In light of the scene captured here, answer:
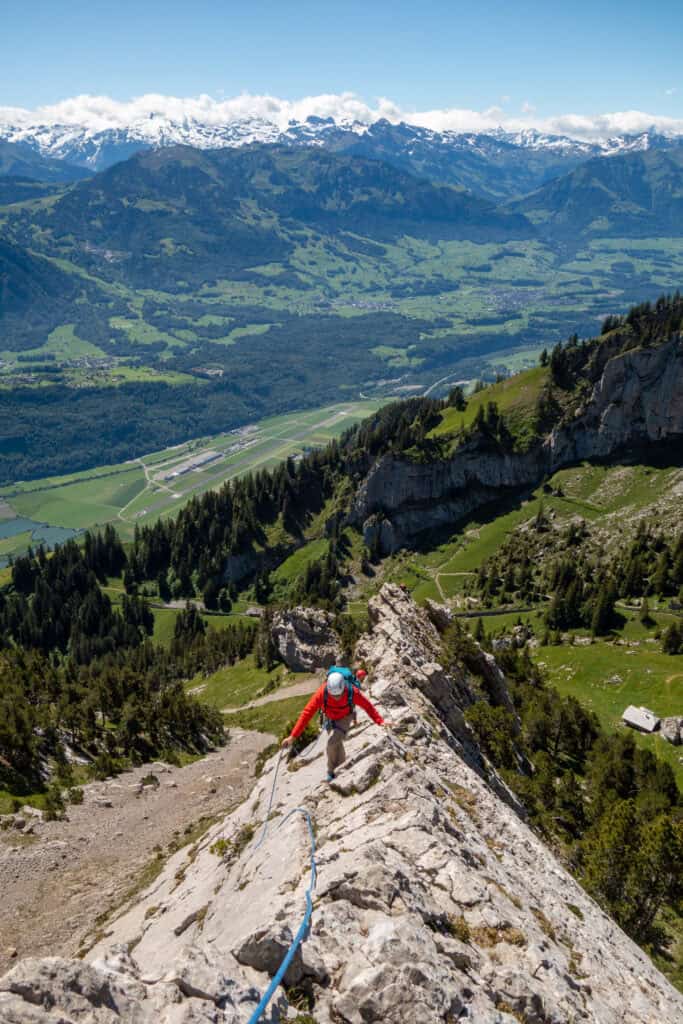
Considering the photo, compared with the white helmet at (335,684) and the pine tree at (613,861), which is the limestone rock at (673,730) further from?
the white helmet at (335,684)

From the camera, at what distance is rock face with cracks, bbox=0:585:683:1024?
44.2 ft

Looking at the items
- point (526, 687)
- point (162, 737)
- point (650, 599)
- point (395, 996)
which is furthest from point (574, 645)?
point (395, 996)

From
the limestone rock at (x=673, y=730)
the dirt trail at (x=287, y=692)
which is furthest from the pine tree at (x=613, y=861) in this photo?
the dirt trail at (x=287, y=692)

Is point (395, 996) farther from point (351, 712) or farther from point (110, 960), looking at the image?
point (351, 712)

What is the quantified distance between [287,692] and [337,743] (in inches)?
3370

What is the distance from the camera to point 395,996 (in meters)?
14.5

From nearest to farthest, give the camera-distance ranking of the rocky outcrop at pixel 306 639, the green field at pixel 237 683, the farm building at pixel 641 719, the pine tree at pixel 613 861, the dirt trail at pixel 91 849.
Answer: the dirt trail at pixel 91 849, the pine tree at pixel 613 861, the farm building at pixel 641 719, the green field at pixel 237 683, the rocky outcrop at pixel 306 639

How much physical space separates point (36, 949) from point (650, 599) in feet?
470

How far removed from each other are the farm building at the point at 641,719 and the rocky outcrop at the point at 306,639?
51.5m

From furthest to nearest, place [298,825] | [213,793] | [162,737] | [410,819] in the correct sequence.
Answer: [162,737] < [213,793] < [298,825] < [410,819]

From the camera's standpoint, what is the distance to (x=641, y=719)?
294 ft

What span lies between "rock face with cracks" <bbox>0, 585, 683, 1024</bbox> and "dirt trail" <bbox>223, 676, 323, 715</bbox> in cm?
7120

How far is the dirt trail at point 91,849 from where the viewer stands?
30.0 meters

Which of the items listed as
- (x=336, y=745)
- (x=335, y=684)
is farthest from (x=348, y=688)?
(x=336, y=745)
